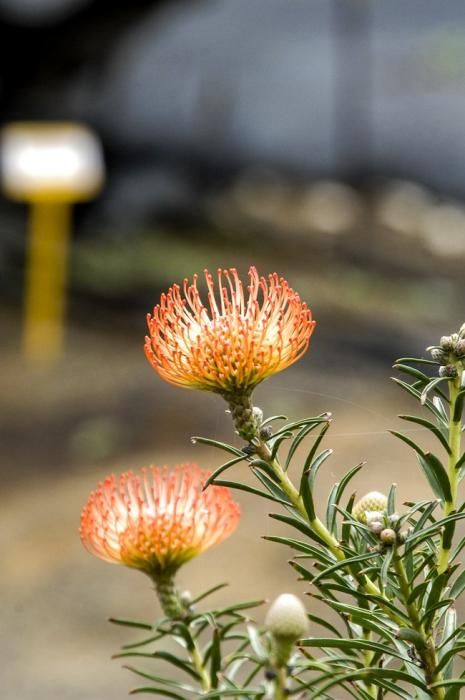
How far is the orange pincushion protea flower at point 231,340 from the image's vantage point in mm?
353

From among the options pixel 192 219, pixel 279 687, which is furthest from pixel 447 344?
pixel 192 219

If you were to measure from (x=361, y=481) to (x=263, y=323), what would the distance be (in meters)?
1.17

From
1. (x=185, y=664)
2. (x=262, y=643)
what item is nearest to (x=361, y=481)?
(x=185, y=664)

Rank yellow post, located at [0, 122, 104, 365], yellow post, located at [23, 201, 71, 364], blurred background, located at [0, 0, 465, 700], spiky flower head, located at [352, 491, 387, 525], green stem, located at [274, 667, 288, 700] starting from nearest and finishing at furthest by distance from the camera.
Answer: green stem, located at [274, 667, 288, 700] < spiky flower head, located at [352, 491, 387, 525] < blurred background, located at [0, 0, 465, 700] < yellow post, located at [0, 122, 104, 365] < yellow post, located at [23, 201, 71, 364]

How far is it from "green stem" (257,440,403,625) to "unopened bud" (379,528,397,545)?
0.08 ft

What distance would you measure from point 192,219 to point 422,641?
301 centimetres

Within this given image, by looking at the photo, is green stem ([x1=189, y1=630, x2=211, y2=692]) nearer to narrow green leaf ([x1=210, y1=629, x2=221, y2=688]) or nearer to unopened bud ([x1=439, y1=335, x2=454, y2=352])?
narrow green leaf ([x1=210, y1=629, x2=221, y2=688])

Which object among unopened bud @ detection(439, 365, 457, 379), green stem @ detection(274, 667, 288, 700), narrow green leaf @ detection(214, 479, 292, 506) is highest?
unopened bud @ detection(439, 365, 457, 379)

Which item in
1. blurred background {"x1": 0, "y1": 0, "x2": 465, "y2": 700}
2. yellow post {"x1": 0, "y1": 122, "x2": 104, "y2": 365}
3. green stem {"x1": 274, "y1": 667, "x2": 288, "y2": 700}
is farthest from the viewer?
yellow post {"x1": 0, "y1": 122, "x2": 104, "y2": 365}

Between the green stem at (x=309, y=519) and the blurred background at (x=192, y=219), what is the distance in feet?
4.86

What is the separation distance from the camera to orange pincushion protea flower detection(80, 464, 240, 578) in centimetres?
41

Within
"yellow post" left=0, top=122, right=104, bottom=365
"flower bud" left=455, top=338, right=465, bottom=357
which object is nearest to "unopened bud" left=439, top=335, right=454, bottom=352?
"flower bud" left=455, top=338, right=465, bottom=357

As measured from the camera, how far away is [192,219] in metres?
3.31

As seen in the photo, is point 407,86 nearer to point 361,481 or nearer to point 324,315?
point 324,315
